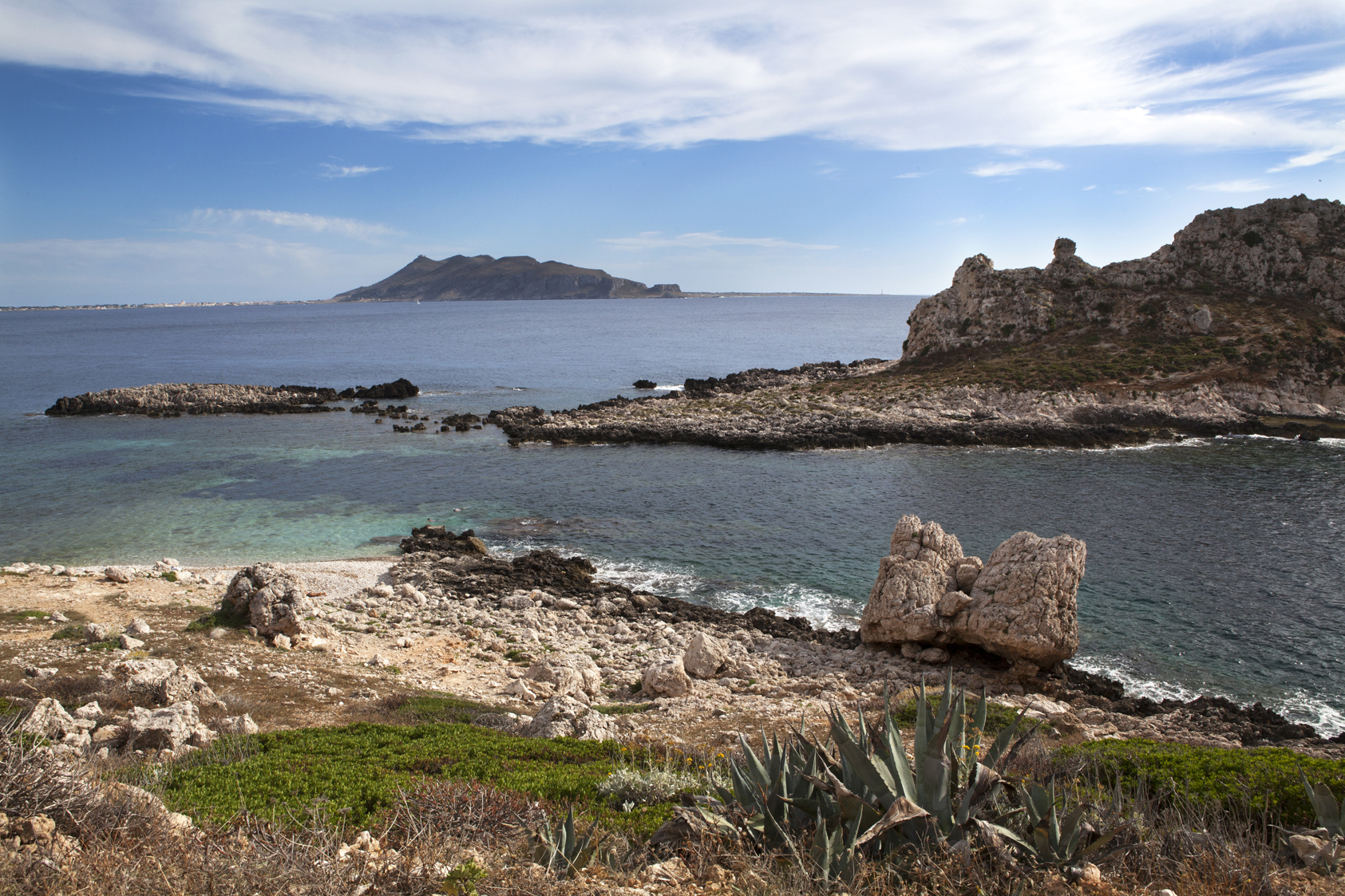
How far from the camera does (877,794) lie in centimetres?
613

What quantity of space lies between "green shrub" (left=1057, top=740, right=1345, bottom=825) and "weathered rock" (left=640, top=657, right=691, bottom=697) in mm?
7360

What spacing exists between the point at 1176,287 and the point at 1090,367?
17.7 m

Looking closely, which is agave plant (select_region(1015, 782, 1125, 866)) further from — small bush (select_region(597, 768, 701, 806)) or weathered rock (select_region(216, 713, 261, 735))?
weathered rock (select_region(216, 713, 261, 735))

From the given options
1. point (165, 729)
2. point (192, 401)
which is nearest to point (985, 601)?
point (165, 729)

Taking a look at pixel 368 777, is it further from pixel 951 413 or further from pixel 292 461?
pixel 951 413

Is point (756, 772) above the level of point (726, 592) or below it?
above

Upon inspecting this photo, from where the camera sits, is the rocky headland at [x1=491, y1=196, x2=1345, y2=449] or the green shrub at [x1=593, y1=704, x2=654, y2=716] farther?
the rocky headland at [x1=491, y1=196, x2=1345, y2=449]

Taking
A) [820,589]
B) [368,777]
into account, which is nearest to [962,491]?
[820,589]

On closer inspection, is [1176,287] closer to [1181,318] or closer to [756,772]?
[1181,318]

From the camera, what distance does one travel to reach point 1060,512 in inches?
1190

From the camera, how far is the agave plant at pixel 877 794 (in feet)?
18.8

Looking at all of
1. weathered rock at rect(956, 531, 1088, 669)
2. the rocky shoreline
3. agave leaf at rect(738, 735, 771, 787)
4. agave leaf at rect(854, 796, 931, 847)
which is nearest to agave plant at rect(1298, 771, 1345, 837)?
agave leaf at rect(854, 796, 931, 847)

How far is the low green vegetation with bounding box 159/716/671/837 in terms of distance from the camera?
7.76 meters

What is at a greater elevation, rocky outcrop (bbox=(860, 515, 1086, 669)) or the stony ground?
rocky outcrop (bbox=(860, 515, 1086, 669))
